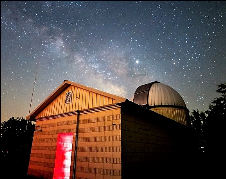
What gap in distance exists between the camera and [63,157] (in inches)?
367

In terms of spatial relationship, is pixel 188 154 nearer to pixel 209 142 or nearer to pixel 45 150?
pixel 209 142

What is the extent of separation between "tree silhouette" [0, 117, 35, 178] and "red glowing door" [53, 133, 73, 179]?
3363 mm

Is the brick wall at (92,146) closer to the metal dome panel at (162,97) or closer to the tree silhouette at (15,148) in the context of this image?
the tree silhouette at (15,148)

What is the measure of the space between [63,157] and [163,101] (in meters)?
11.0

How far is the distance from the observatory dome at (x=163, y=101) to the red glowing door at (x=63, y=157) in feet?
29.4

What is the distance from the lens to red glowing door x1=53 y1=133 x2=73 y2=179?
8.98 meters

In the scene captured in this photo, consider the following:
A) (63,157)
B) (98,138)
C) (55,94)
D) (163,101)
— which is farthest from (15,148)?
(98,138)

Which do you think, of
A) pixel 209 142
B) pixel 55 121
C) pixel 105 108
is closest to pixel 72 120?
pixel 55 121

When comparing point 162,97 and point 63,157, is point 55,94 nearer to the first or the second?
point 63,157

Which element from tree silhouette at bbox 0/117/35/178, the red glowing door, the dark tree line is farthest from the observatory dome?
tree silhouette at bbox 0/117/35/178

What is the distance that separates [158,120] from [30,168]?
9.32 metres

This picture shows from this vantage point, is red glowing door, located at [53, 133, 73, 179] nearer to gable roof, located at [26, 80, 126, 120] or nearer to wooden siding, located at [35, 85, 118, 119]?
wooden siding, located at [35, 85, 118, 119]

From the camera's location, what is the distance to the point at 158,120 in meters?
10.7

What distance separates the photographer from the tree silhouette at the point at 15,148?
1311 cm
